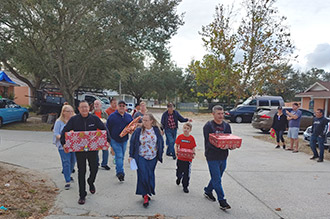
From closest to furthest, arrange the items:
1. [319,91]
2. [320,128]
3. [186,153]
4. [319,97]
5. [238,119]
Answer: [186,153] → [320,128] → [238,119] → [319,97] → [319,91]

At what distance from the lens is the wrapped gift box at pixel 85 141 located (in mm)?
4102

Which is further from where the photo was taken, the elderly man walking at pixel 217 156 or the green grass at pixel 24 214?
the elderly man walking at pixel 217 156

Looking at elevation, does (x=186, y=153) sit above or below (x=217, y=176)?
above

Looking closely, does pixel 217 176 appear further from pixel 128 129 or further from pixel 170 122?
pixel 170 122

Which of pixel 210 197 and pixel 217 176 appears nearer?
pixel 217 176

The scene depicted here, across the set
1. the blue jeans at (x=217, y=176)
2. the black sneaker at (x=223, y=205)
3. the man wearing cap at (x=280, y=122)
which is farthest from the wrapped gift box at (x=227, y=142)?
the man wearing cap at (x=280, y=122)

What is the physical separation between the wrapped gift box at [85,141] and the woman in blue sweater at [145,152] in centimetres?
52

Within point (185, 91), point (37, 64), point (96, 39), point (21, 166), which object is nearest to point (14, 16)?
point (96, 39)

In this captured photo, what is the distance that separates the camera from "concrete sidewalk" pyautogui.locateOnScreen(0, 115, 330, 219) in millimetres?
3990

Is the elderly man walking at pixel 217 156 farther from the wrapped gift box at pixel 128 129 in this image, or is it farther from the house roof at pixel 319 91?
the house roof at pixel 319 91

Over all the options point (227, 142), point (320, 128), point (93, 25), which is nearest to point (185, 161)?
point (227, 142)

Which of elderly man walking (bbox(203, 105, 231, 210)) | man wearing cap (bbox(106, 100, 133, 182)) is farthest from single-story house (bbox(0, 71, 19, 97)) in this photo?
elderly man walking (bbox(203, 105, 231, 210))

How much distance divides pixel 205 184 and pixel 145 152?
6.07 feet

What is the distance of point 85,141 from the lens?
4.17m
